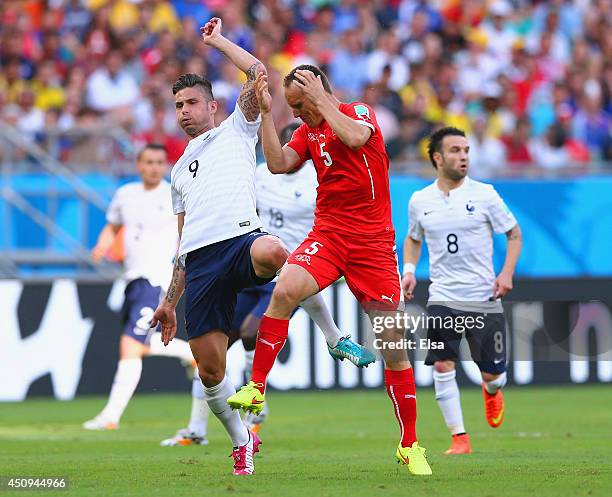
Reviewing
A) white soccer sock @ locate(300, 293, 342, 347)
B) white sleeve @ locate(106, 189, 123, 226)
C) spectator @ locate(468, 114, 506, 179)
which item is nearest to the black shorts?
white soccer sock @ locate(300, 293, 342, 347)

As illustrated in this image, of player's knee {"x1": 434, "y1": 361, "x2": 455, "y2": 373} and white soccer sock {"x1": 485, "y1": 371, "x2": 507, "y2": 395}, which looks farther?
white soccer sock {"x1": 485, "y1": 371, "x2": 507, "y2": 395}

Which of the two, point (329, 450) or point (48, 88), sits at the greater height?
point (48, 88)

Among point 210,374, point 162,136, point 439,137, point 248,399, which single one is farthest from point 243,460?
point 162,136

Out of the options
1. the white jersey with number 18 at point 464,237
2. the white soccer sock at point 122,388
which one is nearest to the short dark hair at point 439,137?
the white jersey with number 18 at point 464,237

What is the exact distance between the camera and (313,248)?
881 centimetres

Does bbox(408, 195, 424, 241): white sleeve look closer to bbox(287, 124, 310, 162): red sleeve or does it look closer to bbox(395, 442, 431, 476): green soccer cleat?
bbox(287, 124, 310, 162): red sleeve

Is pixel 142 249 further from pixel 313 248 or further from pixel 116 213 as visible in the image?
pixel 313 248

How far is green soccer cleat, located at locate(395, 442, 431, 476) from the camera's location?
8664 mm

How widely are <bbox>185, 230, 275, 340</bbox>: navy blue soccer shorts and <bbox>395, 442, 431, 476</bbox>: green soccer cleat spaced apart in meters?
1.46

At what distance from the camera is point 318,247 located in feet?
28.9

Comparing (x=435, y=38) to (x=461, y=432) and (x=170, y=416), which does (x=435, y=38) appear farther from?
(x=461, y=432)

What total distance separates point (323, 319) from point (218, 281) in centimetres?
89

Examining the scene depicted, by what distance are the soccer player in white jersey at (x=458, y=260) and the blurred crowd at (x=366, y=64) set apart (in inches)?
283

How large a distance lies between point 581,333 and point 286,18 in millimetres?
8142
